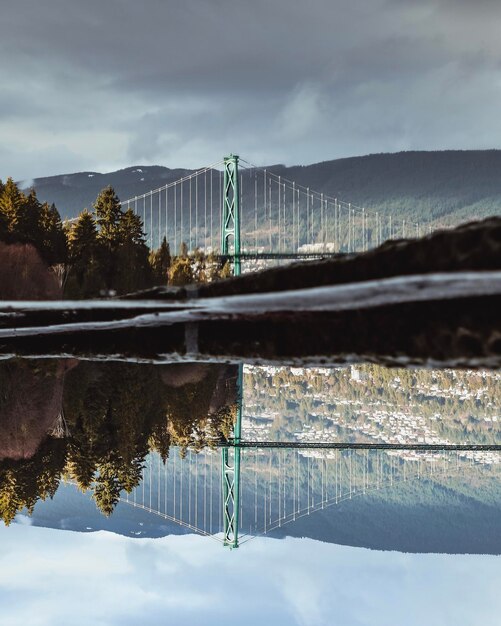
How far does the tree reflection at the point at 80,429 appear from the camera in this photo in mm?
2854

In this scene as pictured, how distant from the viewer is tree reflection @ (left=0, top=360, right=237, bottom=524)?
285 cm

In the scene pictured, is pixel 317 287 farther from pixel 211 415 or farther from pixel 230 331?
pixel 211 415

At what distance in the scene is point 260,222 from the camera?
270 feet

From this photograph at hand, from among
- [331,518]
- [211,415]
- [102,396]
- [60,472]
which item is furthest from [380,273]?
[331,518]

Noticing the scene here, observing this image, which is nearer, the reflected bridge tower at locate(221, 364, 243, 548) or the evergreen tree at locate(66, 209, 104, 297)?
the reflected bridge tower at locate(221, 364, 243, 548)

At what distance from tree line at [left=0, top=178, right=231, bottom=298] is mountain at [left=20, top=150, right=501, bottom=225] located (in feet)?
183

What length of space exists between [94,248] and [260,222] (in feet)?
203

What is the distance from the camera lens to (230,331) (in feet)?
2.60

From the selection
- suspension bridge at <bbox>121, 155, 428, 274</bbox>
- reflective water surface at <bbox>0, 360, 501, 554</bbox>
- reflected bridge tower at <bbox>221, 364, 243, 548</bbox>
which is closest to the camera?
reflective water surface at <bbox>0, 360, 501, 554</bbox>

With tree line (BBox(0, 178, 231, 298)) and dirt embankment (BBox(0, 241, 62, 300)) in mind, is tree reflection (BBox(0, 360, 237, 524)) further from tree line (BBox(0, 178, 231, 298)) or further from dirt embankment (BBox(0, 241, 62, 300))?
tree line (BBox(0, 178, 231, 298))

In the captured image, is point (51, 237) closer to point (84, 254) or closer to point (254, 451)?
point (84, 254)

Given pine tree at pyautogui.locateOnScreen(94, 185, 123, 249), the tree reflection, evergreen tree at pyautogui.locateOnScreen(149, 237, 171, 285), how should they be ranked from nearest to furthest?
the tree reflection
pine tree at pyautogui.locateOnScreen(94, 185, 123, 249)
evergreen tree at pyautogui.locateOnScreen(149, 237, 171, 285)

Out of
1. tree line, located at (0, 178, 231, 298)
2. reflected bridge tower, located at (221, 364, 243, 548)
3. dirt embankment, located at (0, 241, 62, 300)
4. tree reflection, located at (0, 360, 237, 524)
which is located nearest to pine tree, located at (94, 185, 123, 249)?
tree line, located at (0, 178, 231, 298)

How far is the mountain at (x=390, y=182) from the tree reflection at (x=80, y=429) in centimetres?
7349
